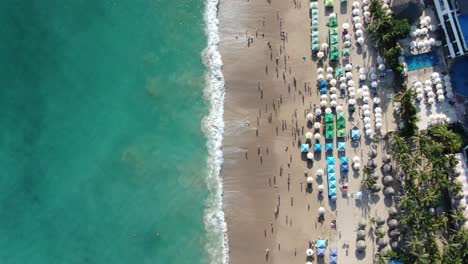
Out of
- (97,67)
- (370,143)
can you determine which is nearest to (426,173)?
(370,143)

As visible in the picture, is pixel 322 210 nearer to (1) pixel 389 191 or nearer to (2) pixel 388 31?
(1) pixel 389 191

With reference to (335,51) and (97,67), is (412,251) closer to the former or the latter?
(335,51)

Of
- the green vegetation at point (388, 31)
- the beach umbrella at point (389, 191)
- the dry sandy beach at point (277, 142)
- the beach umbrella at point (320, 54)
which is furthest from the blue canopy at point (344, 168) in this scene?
the beach umbrella at point (320, 54)

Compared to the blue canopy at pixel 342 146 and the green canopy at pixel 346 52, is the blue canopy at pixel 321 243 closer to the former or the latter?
the blue canopy at pixel 342 146

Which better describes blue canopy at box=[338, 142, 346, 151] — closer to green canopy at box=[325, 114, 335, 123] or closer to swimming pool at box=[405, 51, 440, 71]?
green canopy at box=[325, 114, 335, 123]

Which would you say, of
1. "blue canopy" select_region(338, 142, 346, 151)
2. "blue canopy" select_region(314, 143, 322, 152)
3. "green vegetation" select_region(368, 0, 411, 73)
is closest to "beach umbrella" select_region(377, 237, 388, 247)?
"blue canopy" select_region(338, 142, 346, 151)

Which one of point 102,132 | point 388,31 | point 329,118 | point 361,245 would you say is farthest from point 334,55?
point 102,132
